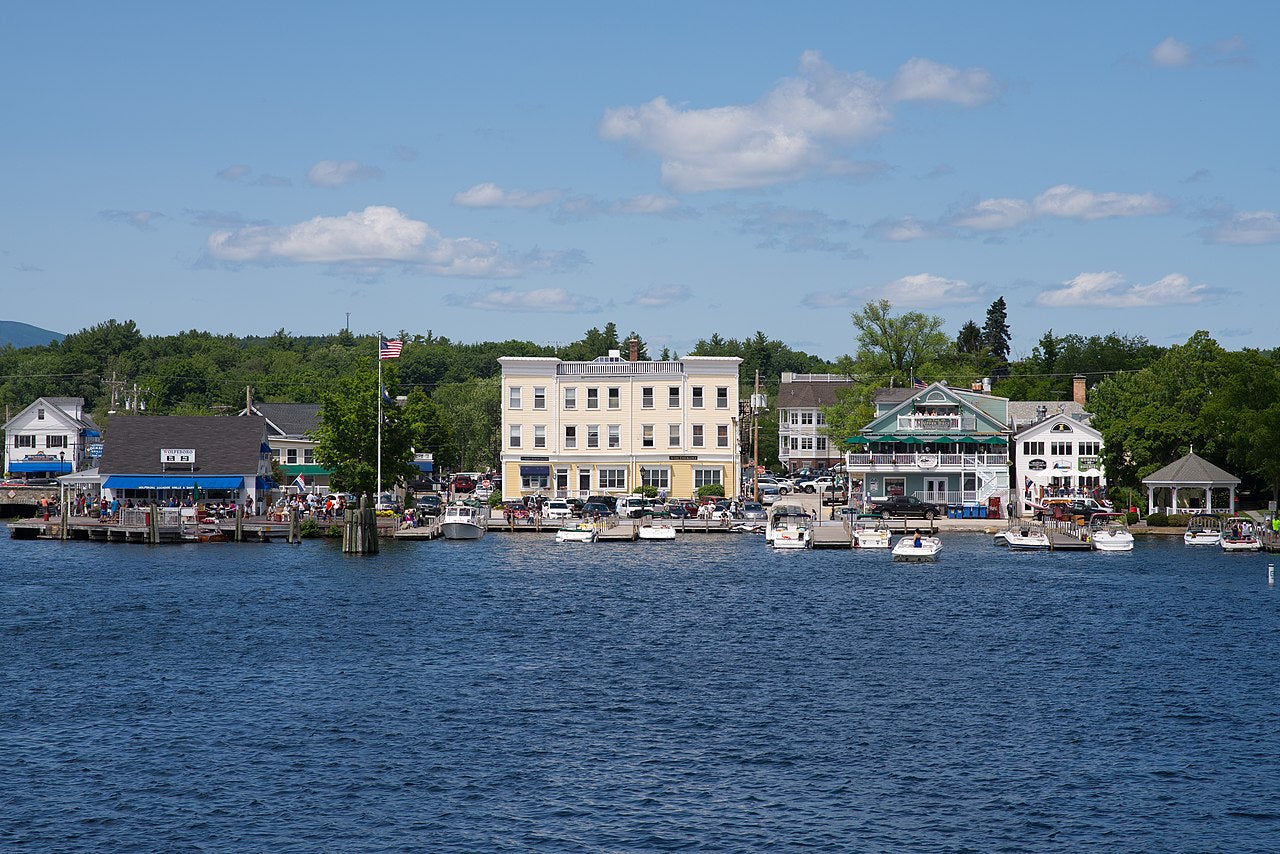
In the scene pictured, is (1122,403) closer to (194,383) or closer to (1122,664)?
(1122,664)

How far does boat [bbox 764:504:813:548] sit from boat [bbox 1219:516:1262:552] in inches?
1005

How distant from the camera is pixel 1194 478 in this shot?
92062 millimetres

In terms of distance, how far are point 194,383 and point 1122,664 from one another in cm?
15669

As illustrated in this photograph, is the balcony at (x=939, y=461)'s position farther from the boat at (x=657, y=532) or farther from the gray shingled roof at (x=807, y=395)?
the gray shingled roof at (x=807, y=395)

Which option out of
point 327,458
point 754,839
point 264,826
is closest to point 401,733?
point 264,826

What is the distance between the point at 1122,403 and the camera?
100875 millimetres

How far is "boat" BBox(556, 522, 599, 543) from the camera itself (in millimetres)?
87750

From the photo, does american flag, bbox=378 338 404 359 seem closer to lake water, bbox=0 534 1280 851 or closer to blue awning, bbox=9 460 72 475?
lake water, bbox=0 534 1280 851

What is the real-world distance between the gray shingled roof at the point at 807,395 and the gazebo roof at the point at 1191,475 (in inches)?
2365

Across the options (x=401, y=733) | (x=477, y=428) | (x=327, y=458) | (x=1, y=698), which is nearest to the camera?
(x=401, y=733)

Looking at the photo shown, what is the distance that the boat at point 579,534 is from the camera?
3455 inches

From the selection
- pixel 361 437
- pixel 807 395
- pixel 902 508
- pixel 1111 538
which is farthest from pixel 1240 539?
pixel 807 395

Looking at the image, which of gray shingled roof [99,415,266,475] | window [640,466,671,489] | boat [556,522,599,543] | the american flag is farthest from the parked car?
gray shingled roof [99,415,266,475]

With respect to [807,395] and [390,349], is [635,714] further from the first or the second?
[807,395]
